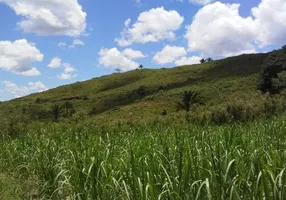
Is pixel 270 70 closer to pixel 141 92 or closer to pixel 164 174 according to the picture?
pixel 141 92

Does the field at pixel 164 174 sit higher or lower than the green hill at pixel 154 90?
lower

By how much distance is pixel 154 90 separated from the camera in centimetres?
9075

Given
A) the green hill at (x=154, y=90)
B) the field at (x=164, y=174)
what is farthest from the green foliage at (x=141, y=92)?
the field at (x=164, y=174)

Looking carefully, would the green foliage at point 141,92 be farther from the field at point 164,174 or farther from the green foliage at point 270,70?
the field at point 164,174

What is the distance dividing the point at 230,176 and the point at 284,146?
1.96 m

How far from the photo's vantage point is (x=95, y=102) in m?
96.1

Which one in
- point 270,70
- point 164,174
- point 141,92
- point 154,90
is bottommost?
point 164,174

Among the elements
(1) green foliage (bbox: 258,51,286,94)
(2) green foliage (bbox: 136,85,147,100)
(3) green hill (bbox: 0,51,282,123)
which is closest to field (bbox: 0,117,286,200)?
(1) green foliage (bbox: 258,51,286,94)

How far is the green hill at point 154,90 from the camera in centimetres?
6888

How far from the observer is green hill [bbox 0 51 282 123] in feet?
226

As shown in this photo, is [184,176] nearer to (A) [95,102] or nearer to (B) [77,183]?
(B) [77,183]

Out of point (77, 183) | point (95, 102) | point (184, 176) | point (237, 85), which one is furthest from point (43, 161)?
point (95, 102)

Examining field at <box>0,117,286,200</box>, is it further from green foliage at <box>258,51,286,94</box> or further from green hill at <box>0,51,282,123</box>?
green hill at <box>0,51,282,123</box>

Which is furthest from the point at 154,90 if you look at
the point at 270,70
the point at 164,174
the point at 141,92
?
the point at 164,174
